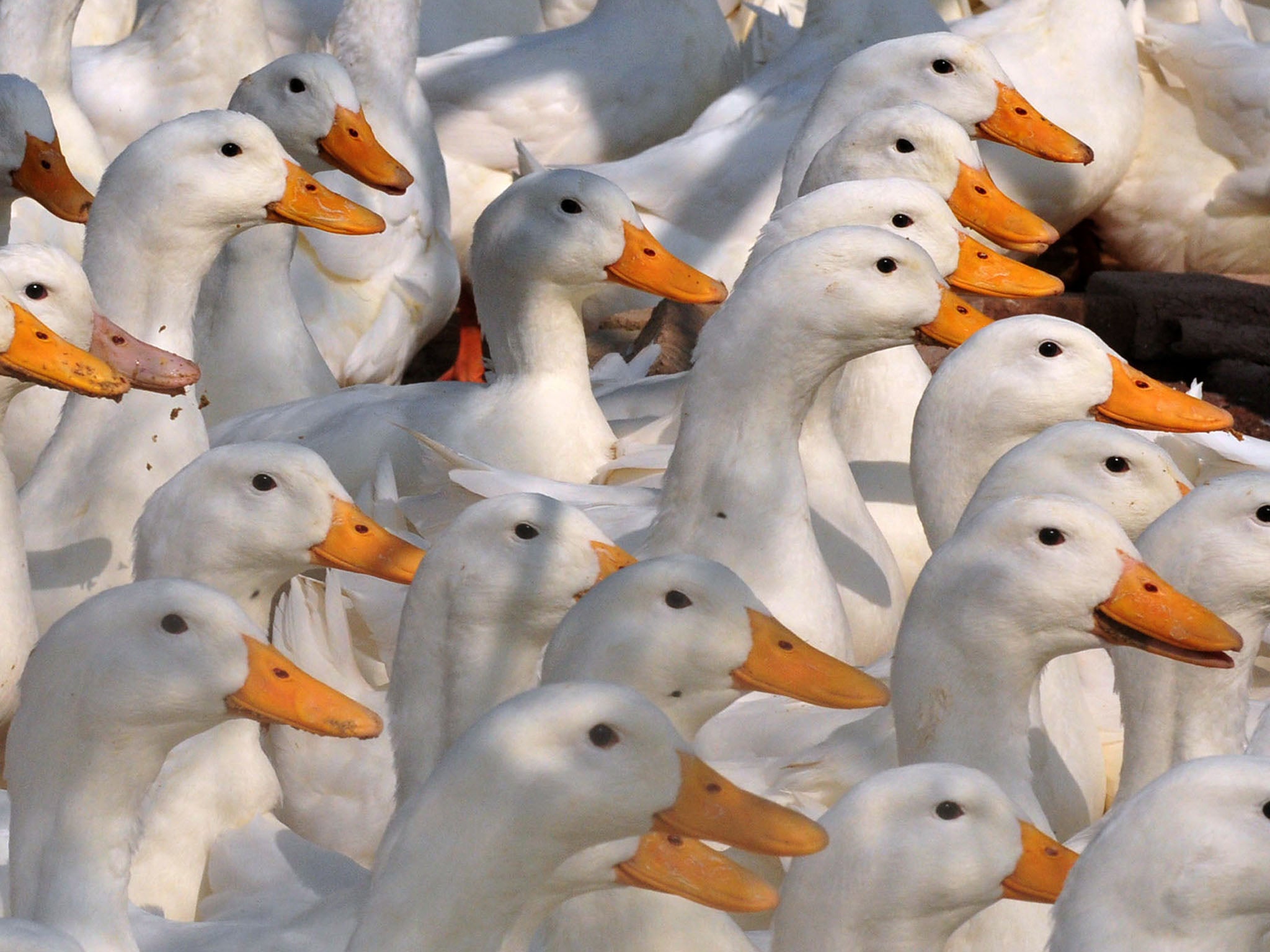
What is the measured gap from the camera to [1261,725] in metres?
4.12

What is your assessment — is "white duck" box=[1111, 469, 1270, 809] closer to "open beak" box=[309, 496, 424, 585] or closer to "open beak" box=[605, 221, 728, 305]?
"open beak" box=[309, 496, 424, 585]

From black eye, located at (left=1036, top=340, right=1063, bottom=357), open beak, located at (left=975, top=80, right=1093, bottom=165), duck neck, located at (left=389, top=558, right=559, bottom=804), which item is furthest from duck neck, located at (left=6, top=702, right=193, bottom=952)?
open beak, located at (left=975, top=80, right=1093, bottom=165)

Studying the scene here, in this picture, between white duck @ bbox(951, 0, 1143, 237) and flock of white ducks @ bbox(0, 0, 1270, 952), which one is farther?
white duck @ bbox(951, 0, 1143, 237)

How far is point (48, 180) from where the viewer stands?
5.74 metres

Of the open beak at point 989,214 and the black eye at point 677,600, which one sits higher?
the black eye at point 677,600

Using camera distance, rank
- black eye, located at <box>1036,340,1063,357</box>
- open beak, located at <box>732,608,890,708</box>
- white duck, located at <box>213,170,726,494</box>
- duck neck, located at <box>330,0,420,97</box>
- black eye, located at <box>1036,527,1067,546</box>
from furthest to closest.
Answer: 1. duck neck, located at <box>330,0,420,97</box>
2. white duck, located at <box>213,170,726,494</box>
3. black eye, located at <box>1036,340,1063,357</box>
4. black eye, located at <box>1036,527,1067,546</box>
5. open beak, located at <box>732,608,890,708</box>

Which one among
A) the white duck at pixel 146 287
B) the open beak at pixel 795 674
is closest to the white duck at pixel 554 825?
the open beak at pixel 795 674

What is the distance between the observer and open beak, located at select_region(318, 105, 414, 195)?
6.19m

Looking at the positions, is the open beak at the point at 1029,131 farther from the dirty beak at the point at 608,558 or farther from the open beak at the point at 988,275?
the dirty beak at the point at 608,558

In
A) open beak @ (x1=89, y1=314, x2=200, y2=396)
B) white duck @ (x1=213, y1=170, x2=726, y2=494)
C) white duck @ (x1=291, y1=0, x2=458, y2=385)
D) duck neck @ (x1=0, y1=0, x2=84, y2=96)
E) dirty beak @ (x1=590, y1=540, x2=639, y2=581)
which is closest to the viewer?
dirty beak @ (x1=590, y1=540, x2=639, y2=581)

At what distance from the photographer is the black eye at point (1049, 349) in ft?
15.9

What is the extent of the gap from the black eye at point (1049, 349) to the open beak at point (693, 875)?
1.89 metres

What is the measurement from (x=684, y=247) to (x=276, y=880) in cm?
377

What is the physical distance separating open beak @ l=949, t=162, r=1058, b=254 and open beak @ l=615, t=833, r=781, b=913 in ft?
9.56
